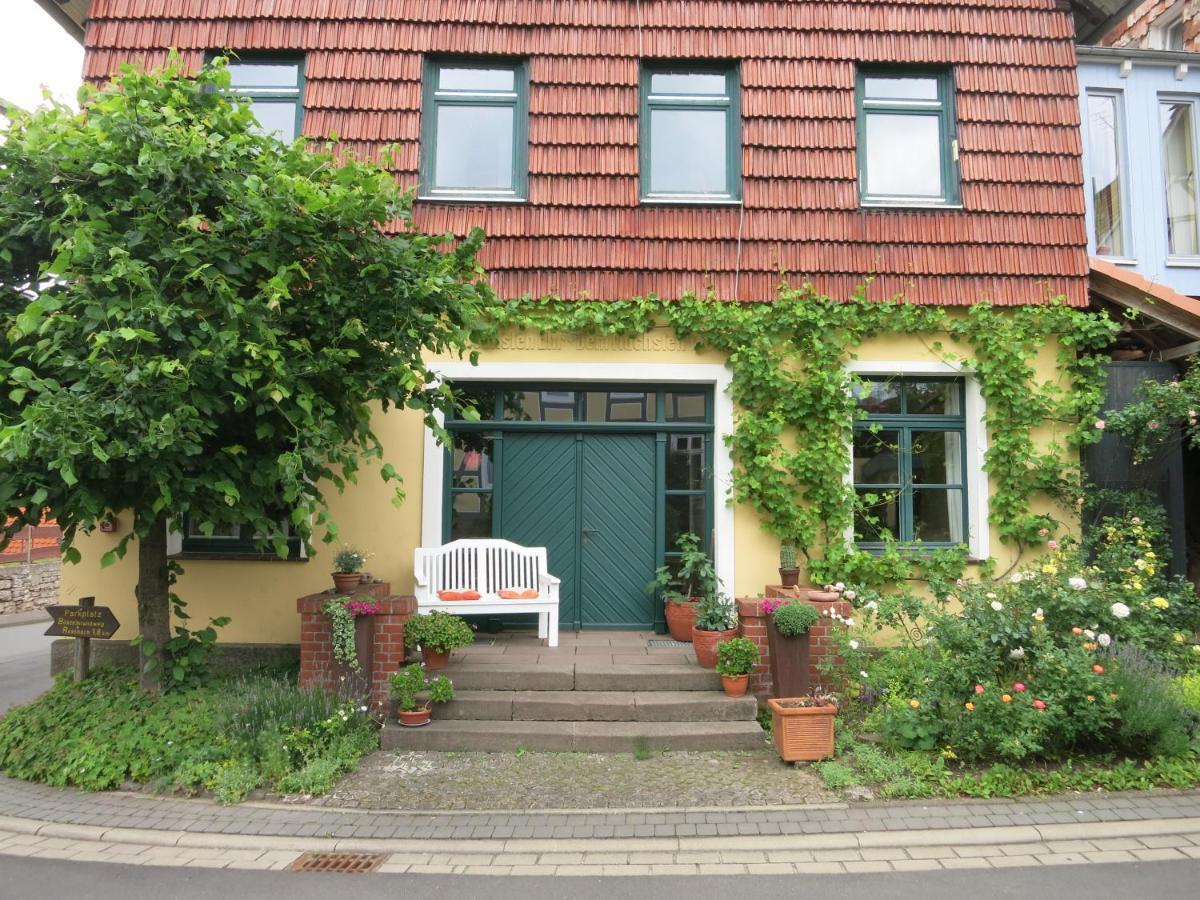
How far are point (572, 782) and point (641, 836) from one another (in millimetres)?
767

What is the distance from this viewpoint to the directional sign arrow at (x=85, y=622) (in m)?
5.84

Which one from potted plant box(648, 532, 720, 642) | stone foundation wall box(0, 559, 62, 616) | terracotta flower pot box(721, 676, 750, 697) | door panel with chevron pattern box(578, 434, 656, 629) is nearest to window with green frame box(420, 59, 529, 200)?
door panel with chevron pattern box(578, 434, 656, 629)

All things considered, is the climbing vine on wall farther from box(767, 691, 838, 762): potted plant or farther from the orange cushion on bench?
the orange cushion on bench

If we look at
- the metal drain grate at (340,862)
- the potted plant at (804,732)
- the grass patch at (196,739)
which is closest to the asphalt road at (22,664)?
the grass patch at (196,739)

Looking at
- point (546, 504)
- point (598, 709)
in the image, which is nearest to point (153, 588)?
point (546, 504)

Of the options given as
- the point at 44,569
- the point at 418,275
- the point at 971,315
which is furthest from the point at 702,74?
the point at 44,569

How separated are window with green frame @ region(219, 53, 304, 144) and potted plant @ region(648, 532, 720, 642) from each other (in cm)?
571

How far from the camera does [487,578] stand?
7012 millimetres

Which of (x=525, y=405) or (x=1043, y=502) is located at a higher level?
(x=525, y=405)

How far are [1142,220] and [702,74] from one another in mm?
5380

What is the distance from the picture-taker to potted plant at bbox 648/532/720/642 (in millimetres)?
6996

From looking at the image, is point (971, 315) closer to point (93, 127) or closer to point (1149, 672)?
point (1149, 672)

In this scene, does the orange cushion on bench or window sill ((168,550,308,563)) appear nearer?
the orange cushion on bench

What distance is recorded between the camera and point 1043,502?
727 cm
